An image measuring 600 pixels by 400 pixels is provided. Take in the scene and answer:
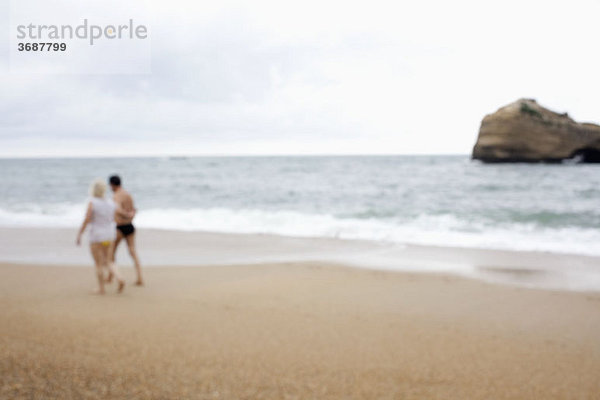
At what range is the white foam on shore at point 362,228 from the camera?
11.1 meters

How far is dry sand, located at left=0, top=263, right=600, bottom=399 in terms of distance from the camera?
10.3 ft

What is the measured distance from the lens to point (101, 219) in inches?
238

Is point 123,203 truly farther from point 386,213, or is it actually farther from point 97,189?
point 386,213

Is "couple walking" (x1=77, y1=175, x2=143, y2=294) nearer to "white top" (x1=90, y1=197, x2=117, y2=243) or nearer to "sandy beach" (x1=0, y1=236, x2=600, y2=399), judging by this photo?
"white top" (x1=90, y1=197, x2=117, y2=243)

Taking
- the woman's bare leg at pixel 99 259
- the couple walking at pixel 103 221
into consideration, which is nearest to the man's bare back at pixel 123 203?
the couple walking at pixel 103 221

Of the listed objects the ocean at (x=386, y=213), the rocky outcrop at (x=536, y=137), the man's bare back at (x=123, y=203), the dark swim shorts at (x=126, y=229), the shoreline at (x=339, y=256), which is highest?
the rocky outcrop at (x=536, y=137)

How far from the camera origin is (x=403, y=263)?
8531mm

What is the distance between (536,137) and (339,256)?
50596 mm

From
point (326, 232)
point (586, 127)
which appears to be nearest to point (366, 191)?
point (326, 232)

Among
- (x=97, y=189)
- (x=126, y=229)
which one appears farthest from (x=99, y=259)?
(x=97, y=189)

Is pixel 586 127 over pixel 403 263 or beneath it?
over

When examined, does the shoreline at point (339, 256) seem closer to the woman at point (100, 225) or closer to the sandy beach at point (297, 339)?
the sandy beach at point (297, 339)

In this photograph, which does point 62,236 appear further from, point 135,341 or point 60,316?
point 135,341

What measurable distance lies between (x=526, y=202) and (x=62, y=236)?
1876cm
